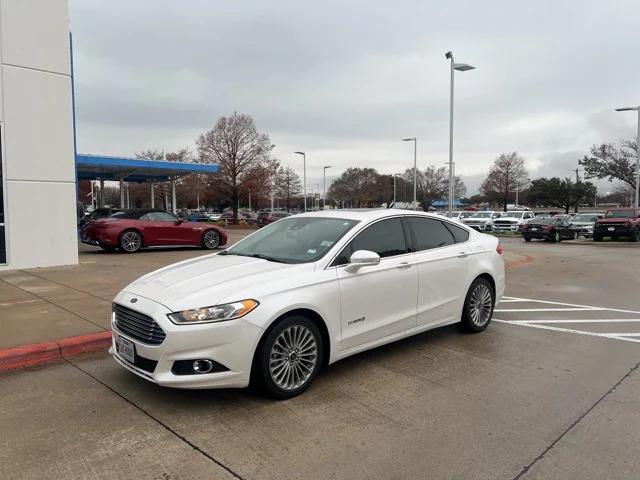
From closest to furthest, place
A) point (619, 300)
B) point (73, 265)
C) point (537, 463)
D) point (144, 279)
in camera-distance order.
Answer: point (537, 463) < point (144, 279) < point (619, 300) < point (73, 265)

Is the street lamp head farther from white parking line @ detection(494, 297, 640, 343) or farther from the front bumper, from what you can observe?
the front bumper

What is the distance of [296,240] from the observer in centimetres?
512

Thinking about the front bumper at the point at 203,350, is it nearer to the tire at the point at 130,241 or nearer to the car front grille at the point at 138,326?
the car front grille at the point at 138,326

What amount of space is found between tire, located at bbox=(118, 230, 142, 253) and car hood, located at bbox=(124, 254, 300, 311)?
1050cm

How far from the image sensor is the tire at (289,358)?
3.97 m

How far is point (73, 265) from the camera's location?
11586 millimetres

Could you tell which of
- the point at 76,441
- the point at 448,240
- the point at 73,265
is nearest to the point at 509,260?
the point at 448,240

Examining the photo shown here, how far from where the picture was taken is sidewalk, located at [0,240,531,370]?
5352mm

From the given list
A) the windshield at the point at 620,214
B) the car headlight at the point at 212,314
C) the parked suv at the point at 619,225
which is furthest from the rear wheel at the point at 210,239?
the windshield at the point at 620,214

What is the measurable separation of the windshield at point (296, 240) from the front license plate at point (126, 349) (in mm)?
1456

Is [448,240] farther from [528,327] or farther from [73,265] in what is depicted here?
[73,265]

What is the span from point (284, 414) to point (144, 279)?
1.85 m

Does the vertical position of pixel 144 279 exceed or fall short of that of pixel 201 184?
it falls short

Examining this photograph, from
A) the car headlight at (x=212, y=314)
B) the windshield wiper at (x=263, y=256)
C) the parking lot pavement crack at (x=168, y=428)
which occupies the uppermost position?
the windshield wiper at (x=263, y=256)
